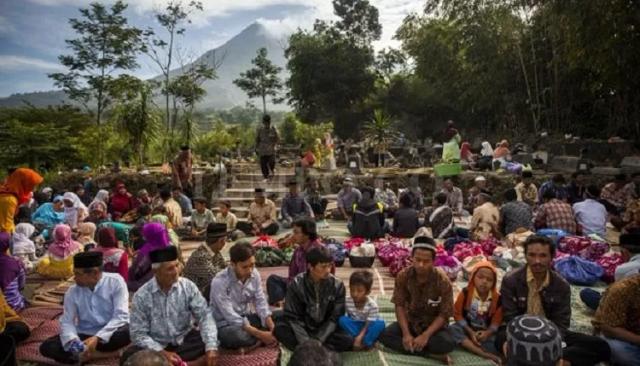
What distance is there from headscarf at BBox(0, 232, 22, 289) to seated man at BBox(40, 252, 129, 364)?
964 mm

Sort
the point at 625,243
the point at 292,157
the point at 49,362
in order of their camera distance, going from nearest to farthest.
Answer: the point at 49,362
the point at 625,243
the point at 292,157

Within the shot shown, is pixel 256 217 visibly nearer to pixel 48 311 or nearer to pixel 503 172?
pixel 48 311

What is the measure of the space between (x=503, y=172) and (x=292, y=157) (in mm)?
8420

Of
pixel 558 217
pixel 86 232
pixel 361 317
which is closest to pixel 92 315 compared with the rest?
pixel 361 317

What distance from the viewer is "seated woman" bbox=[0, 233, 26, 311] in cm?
Answer: 425

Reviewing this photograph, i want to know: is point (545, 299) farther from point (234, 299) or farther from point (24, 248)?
point (24, 248)

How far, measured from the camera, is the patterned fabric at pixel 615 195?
30.5 feet

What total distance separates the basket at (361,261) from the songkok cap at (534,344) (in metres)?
4.37

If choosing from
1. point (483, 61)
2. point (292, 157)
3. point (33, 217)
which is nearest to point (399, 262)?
point (33, 217)

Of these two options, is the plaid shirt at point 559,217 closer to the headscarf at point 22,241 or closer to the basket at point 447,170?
the basket at point 447,170

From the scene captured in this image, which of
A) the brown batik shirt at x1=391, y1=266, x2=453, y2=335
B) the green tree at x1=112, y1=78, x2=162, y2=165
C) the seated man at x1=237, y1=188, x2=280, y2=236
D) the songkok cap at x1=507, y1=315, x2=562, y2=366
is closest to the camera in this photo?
the songkok cap at x1=507, y1=315, x2=562, y2=366

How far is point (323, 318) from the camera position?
3.85m

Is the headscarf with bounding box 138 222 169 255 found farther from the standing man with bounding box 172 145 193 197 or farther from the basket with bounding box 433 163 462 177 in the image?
the basket with bounding box 433 163 462 177

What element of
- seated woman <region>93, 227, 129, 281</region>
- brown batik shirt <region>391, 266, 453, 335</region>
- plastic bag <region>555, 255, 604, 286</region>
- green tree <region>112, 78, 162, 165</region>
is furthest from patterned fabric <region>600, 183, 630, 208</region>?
green tree <region>112, 78, 162, 165</region>
